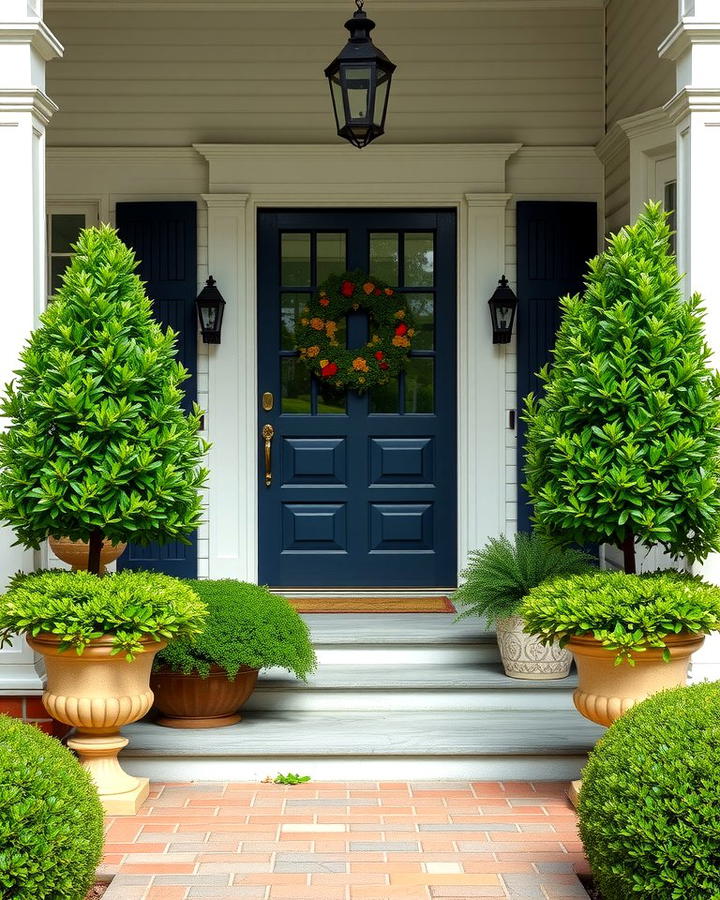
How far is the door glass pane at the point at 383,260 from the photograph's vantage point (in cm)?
694

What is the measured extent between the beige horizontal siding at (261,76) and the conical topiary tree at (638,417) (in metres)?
2.83

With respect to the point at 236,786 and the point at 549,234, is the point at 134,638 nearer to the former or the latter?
the point at 236,786

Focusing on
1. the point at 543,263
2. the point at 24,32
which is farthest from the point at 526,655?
the point at 24,32

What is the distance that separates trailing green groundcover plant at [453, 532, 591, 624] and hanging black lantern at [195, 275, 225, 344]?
7.59ft

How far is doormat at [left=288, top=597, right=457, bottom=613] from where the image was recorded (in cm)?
631

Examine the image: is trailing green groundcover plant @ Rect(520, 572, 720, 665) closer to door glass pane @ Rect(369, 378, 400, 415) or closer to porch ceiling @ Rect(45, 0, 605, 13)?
door glass pane @ Rect(369, 378, 400, 415)

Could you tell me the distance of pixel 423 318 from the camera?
6.95m

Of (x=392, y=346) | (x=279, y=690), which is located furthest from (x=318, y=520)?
(x=279, y=690)

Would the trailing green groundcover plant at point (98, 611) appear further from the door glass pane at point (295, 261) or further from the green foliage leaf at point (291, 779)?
the door glass pane at point (295, 261)

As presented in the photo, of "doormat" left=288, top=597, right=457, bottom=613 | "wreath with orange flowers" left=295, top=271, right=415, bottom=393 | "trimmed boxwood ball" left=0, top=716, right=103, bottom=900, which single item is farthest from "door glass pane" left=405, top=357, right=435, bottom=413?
"trimmed boxwood ball" left=0, top=716, right=103, bottom=900

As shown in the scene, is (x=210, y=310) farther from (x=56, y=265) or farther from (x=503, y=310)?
(x=503, y=310)

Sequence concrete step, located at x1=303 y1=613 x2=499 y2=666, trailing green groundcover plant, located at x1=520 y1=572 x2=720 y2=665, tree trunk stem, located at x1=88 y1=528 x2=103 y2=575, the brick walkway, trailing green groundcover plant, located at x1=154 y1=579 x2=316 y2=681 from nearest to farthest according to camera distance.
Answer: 1. the brick walkway
2. trailing green groundcover plant, located at x1=520 y1=572 x2=720 y2=665
3. tree trunk stem, located at x1=88 y1=528 x2=103 y2=575
4. trailing green groundcover plant, located at x1=154 y1=579 x2=316 y2=681
5. concrete step, located at x1=303 y1=613 x2=499 y2=666

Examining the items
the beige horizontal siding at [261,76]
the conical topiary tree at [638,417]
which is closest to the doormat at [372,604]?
the conical topiary tree at [638,417]

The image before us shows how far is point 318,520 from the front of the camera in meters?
6.94
